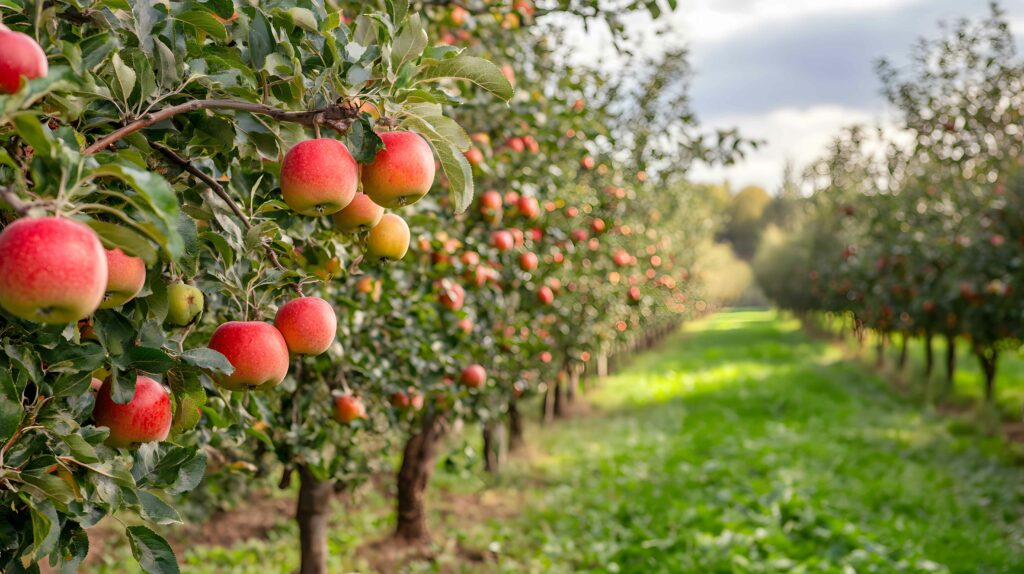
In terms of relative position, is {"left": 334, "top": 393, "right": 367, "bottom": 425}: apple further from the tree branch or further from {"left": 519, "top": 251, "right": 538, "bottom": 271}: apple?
the tree branch

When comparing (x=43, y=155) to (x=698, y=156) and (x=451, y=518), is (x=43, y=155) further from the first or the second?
(x=451, y=518)

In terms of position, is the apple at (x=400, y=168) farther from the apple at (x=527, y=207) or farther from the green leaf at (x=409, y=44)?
the apple at (x=527, y=207)

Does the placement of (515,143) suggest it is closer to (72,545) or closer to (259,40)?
(259,40)

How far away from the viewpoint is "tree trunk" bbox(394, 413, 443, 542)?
21.5 feet

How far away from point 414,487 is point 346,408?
335cm

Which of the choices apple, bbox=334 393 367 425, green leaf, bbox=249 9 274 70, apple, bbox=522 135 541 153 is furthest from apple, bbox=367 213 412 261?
apple, bbox=522 135 541 153

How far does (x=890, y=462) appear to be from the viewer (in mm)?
9789

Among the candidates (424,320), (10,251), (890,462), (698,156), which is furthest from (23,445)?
(890,462)

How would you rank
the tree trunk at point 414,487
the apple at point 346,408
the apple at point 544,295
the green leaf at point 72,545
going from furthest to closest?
1. the tree trunk at point 414,487
2. the apple at point 544,295
3. the apple at point 346,408
4. the green leaf at point 72,545

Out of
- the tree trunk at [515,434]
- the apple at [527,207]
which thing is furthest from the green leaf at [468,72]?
the tree trunk at [515,434]

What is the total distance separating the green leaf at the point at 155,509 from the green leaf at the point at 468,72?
2.67 feet

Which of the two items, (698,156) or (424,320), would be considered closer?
(424,320)

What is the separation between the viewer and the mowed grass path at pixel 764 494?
20.6ft

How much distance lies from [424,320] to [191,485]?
266cm
